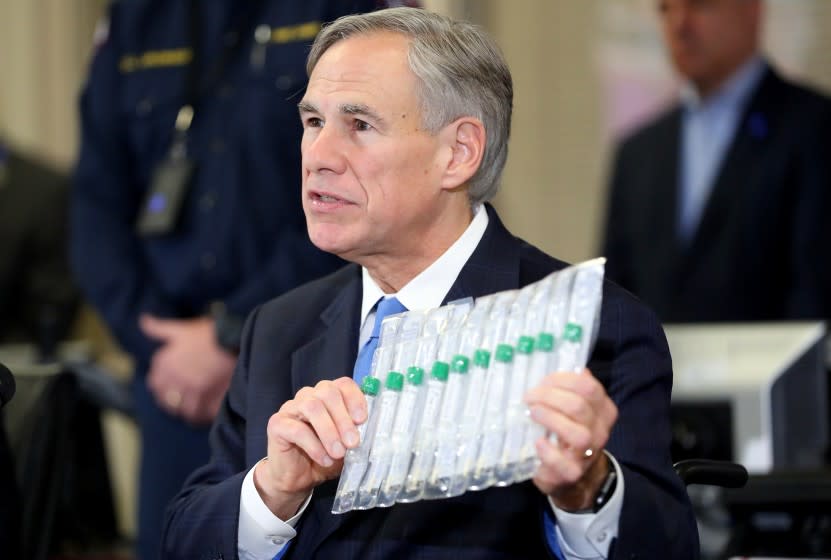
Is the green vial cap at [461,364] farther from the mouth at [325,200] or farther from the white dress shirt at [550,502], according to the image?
the mouth at [325,200]

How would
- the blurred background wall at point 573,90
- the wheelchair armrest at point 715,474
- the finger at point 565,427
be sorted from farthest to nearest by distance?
1. the blurred background wall at point 573,90
2. the wheelchair armrest at point 715,474
3. the finger at point 565,427

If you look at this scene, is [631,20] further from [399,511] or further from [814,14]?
[399,511]

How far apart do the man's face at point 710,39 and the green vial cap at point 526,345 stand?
3.59 meters

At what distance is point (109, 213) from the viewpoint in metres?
3.62

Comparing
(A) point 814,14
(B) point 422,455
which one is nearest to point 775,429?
(B) point 422,455

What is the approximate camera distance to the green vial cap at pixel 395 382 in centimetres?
187

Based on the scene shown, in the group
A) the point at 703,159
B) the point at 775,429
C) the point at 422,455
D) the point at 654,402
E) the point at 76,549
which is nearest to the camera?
the point at 422,455

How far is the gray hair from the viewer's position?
2.13m

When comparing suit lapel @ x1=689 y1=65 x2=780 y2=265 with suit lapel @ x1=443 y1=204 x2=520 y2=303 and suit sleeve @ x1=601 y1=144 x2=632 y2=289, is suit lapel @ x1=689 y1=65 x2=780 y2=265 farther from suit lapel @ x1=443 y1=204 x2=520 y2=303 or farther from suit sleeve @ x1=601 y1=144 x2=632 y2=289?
suit lapel @ x1=443 y1=204 x2=520 y2=303

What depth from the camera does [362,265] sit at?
2.29m

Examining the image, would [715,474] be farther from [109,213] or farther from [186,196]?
[109,213]

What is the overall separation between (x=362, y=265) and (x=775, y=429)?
1.17 meters

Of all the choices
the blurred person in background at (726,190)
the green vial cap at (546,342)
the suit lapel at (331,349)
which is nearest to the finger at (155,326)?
the suit lapel at (331,349)

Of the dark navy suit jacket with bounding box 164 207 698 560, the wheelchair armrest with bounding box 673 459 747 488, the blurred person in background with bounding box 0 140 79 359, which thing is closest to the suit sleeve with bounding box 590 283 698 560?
the dark navy suit jacket with bounding box 164 207 698 560
